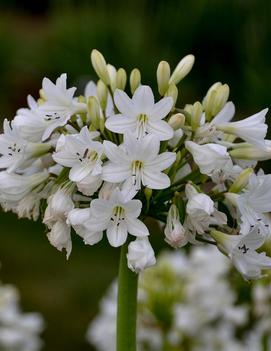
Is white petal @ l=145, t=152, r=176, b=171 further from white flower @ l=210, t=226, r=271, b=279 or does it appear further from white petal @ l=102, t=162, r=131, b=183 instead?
white flower @ l=210, t=226, r=271, b=279

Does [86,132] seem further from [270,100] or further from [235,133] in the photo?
[270,100]

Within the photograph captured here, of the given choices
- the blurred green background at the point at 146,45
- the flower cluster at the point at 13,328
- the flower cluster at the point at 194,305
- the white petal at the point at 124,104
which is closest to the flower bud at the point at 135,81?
the white petal at the point at 124,104

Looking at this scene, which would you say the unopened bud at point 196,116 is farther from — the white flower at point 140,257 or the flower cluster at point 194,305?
the flower cluster at point 194,305

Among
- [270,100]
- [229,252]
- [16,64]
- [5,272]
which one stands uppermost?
[16,64]

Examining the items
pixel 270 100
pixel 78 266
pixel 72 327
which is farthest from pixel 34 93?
pixel 72 327

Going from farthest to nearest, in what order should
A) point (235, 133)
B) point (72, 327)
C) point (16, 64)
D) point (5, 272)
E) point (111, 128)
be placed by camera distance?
1. point (16, 64)
2. point (5, 272)
3. point (72, 327)
4. point (235, 133)
5. point (111, 128)

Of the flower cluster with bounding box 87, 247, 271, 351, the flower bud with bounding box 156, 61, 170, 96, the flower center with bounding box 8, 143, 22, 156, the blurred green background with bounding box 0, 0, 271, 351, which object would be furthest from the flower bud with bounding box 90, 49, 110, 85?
the blurred green background with bounding box 0, 0, 271, 351

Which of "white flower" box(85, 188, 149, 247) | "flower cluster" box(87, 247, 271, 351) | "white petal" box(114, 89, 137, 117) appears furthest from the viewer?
"flower cluster" box(87, 247, 271, 351)
